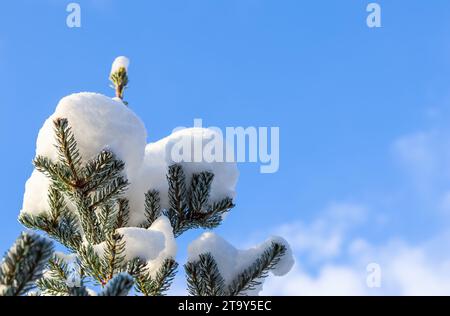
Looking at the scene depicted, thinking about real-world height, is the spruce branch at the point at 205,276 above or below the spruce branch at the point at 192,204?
below

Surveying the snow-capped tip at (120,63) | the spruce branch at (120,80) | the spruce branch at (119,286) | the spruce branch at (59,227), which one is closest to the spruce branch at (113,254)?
the spruce branch at (59,227)

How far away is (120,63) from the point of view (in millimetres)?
4961

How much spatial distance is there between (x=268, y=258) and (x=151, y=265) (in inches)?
38.7

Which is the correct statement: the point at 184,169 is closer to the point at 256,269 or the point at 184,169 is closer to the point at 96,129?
the point at 96,129

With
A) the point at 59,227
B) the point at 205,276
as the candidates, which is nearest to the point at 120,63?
the point at 59,227

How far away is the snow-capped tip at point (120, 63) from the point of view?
4.93 meters

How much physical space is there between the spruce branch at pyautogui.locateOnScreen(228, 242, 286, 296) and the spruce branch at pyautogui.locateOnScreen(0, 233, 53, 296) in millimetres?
2203

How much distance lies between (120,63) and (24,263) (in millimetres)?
3087

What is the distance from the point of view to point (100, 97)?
4.11 meters

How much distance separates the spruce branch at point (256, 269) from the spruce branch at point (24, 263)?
86.7 inches

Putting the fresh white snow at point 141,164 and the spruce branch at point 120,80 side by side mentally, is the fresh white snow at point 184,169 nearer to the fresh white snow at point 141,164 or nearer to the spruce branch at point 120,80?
the fresh white snow at point 141,164

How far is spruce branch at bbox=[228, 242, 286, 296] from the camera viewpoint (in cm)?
415

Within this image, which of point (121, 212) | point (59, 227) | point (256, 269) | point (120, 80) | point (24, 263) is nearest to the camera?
point (24, 263)
